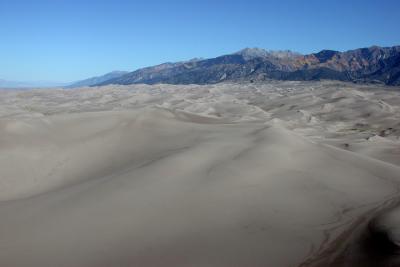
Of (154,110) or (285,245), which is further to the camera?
(154,110)

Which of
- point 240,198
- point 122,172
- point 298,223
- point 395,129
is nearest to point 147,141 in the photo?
point 122,172

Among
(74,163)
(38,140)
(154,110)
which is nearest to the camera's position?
(74,163)

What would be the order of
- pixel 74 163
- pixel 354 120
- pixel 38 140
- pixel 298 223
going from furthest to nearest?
pixel 354 120
pixel 38 140
pixel 74 163
pixel 298 223

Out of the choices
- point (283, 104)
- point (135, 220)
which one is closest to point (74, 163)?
point (135, 220)

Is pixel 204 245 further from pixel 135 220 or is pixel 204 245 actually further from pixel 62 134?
pixel 62 134

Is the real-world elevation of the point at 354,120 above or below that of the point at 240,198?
below

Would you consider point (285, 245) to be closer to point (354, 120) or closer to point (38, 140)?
point (38, 140)
